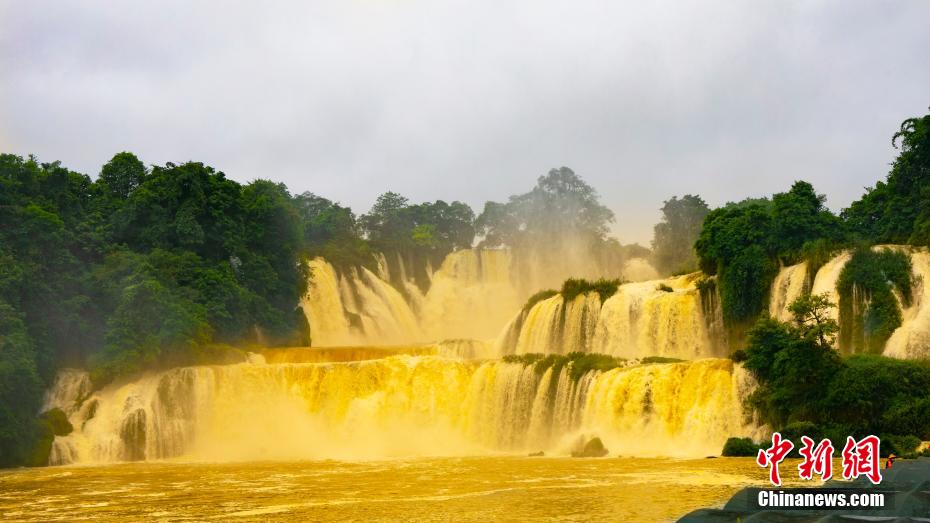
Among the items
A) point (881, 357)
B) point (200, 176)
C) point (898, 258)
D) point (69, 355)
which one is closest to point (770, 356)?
point (881, 357)

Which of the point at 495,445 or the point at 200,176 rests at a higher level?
the point at 200,176

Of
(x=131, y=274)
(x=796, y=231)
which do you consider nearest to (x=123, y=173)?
(x=131, y=274)

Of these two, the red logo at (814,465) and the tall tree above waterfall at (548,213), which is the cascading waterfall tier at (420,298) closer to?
the tall tree above waterfall at (548,213)

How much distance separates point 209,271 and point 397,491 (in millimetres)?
23943

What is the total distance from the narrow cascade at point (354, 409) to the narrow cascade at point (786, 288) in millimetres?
5710

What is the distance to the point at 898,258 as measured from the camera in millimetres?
29438

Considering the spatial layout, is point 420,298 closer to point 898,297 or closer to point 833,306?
point 898,297

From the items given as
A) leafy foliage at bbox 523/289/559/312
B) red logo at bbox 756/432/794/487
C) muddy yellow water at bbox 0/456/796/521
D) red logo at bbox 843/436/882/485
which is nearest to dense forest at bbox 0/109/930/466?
muddy yellow water at bbox 0/456/796/521

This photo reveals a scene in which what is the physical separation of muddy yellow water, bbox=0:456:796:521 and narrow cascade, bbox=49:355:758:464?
3304mm

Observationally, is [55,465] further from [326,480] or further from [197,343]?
[326,480]

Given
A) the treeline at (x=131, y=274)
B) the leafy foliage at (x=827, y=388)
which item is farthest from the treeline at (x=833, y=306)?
the treeline at (x=131, y=274)

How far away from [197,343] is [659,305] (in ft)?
57.8

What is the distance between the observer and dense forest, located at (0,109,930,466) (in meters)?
28.6

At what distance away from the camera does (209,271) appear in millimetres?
41406
